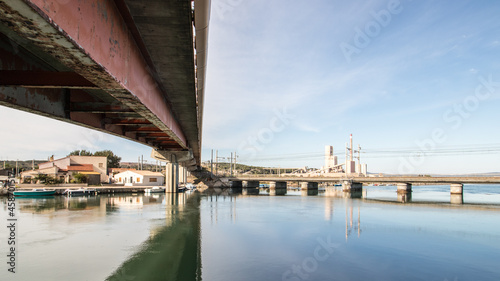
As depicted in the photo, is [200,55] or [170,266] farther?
[170,266]

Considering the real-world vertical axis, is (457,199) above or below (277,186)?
above

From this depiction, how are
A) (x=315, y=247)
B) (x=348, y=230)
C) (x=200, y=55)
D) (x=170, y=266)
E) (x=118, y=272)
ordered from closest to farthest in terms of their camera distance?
1. (x=200, y=55)
2. (x=118, y=272)
3. (x=170, y=266)
4. (x=315, y=247)
5. (x=348, y=230)

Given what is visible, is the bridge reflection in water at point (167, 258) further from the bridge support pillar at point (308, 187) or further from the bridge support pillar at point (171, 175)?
the bridge support pillar at point (308, 187)

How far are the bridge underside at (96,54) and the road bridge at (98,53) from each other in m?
0.01

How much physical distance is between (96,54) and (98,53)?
0.09m

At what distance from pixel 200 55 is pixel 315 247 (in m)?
13.1

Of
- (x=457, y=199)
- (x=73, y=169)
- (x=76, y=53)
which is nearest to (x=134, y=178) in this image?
(x=73, y=169)

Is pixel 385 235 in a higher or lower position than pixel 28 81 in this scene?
lower

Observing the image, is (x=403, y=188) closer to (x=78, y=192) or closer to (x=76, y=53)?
(x=78, y=192)

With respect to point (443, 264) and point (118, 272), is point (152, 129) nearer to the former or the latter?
point (118, 272)

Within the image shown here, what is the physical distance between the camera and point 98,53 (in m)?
5.50

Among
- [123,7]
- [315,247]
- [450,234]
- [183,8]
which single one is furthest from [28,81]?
[450,234]

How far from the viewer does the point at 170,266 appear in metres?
13.9

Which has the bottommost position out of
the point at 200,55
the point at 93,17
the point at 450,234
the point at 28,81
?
the point at 450,234
